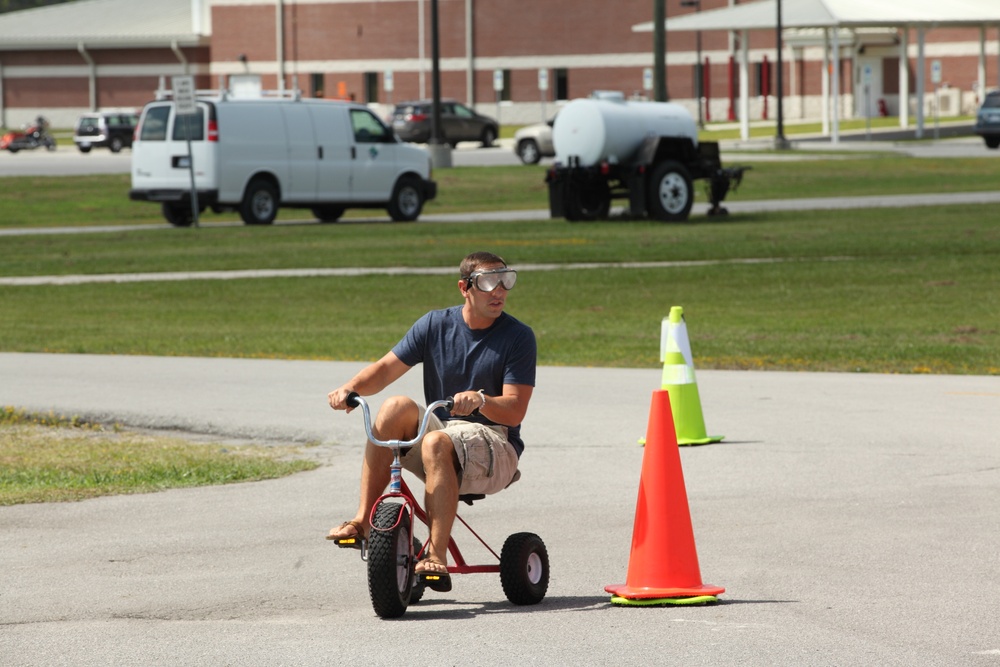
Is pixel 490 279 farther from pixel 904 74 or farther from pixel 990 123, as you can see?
pixel 904 74

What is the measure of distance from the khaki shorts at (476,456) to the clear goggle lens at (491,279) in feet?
1.66

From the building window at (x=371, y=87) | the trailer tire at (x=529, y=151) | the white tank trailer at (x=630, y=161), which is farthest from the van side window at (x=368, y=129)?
the building window at (x=371, y=87)

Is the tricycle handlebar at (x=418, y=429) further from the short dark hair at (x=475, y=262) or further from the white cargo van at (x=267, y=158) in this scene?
the white cargo van at (x=267, y=158)

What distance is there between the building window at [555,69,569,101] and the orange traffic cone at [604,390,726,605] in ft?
263

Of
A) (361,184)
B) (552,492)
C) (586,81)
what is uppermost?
(586,81)

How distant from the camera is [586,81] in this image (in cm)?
8525

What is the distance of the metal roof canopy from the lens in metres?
57.1

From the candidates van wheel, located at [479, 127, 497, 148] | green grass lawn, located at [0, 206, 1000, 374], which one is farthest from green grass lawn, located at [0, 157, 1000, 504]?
van wheel, located at [479, 127, 497, 148]

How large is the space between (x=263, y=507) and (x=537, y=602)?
2.50 m

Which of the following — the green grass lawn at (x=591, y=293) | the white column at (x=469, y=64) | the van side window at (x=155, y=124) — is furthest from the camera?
the white column at (x=469, y=64)

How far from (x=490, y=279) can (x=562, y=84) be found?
80.7 meters

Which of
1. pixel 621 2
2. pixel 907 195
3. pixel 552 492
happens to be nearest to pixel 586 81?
pixel 621 2

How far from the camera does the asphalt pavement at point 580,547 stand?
566 cm

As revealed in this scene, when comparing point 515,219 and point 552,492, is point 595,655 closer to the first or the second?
point 552,492
